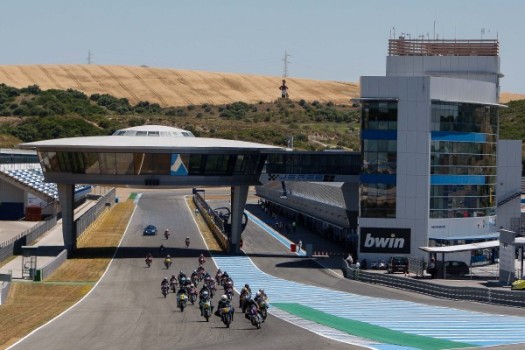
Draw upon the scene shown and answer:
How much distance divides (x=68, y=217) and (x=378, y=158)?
20804mm

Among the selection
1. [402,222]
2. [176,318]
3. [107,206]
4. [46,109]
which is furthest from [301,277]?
[46,109]

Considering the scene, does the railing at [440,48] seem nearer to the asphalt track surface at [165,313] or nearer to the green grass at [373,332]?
the asphalt track surface at [165,313]

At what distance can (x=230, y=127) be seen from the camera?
174 metres

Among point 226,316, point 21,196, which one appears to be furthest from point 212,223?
point 226,316

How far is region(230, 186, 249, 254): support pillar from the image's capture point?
7119 centimetres

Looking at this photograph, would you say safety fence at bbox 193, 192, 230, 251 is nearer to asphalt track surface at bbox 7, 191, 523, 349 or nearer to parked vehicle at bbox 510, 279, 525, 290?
asphalt track surface at bbox 7, 191, 523, 349

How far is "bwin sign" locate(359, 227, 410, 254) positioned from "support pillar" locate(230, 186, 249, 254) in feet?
31.4

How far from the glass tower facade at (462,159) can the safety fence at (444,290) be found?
9.54 metres

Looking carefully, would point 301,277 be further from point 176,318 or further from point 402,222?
point 176,318

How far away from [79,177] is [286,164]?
14.2 meters

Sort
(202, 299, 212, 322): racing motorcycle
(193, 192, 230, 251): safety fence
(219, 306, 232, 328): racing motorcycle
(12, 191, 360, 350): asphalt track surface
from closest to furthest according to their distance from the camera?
1. (12, 191, 360, 350): asphalt track surface
2. (219, 306, 232, 328): racing motorcycle
3. (202, 299, 212, 322): racing motorcycle
4. (193, 192, 230, 251): safety fence

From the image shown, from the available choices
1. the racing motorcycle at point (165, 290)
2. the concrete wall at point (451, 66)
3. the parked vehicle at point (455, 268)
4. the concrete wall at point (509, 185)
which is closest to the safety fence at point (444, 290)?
the parked vehicle at point (455, 268)

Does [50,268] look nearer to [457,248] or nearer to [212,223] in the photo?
[457,248]

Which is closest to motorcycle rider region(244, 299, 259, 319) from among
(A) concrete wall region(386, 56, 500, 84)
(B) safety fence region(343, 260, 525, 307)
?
(B) safety fence region(343, 260, 525, 307)
